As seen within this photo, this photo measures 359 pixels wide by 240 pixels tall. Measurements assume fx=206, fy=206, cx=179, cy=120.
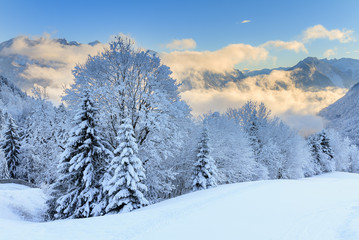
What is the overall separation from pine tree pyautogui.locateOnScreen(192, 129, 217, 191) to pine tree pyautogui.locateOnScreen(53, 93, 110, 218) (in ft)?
27.3

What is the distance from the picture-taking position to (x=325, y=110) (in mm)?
160375

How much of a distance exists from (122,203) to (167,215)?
16.3 feet

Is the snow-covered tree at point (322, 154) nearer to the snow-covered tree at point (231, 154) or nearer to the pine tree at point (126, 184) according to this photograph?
the snow-covered tree at point (231, 154)

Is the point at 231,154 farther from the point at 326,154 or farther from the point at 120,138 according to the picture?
the point at 326,154

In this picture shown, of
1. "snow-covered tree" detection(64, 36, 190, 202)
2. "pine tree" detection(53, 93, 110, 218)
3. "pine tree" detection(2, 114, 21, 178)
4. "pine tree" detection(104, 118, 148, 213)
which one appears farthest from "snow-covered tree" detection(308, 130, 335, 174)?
"pine tree" detection(2, 114, 21, 178)

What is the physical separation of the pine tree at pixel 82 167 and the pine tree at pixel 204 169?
27.3ft

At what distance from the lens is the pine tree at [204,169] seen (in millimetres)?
18062

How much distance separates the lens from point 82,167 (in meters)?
13.1

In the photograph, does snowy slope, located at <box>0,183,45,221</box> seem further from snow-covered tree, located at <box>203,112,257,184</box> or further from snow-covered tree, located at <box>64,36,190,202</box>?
snow-covered tree, located at <box>203,112,257,184</box>

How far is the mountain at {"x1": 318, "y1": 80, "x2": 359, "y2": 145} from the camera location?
106863 millimetres

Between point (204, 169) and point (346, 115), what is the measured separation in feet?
497

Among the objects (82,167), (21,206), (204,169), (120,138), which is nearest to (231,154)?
(204,169)

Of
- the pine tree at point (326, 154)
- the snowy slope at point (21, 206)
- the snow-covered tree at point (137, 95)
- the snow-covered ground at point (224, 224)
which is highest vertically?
the snow-covered tree at point (137, 95)

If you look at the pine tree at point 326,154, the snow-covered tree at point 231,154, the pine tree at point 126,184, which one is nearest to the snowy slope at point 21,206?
the pine tree at point 126,184
